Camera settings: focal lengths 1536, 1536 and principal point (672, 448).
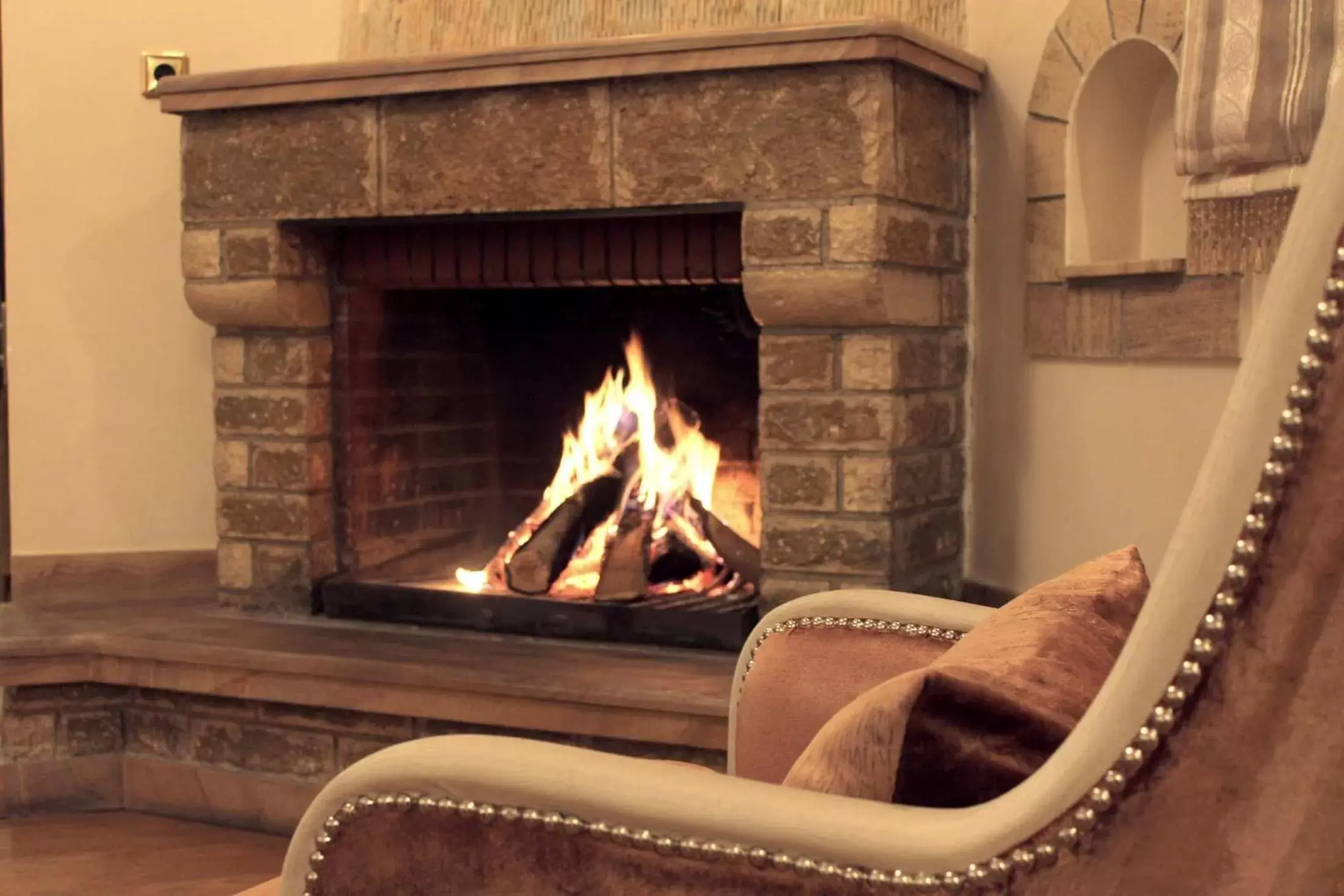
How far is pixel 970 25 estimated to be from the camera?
2996 millimetres

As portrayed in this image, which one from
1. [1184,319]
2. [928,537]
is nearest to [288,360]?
[928,537]

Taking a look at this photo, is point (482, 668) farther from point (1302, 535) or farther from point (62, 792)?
point (1302, 535)

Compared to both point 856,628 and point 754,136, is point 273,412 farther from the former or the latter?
point 856,628

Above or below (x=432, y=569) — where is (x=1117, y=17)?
above

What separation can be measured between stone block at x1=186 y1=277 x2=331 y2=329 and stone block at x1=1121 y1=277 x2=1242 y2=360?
1.60 metres

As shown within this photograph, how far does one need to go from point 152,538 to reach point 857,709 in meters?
3.03

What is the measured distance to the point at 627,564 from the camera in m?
2.99

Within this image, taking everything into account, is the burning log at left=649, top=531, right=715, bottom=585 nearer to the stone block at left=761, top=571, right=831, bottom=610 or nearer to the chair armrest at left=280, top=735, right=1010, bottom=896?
the stone block at left=761, top=571, right=831, bottom=610

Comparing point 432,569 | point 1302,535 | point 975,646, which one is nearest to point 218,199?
point 432,569

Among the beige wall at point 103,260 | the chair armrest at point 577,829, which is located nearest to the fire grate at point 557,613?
the beige wall at point 103,260

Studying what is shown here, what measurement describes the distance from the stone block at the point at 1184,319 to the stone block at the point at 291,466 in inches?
63.6

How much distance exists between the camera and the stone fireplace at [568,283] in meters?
2.65

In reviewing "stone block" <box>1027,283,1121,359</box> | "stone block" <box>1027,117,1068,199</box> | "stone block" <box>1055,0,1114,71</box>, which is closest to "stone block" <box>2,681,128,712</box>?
"stone block" <box>1027,283,1121,359</box>

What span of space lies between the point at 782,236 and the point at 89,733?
167cm
